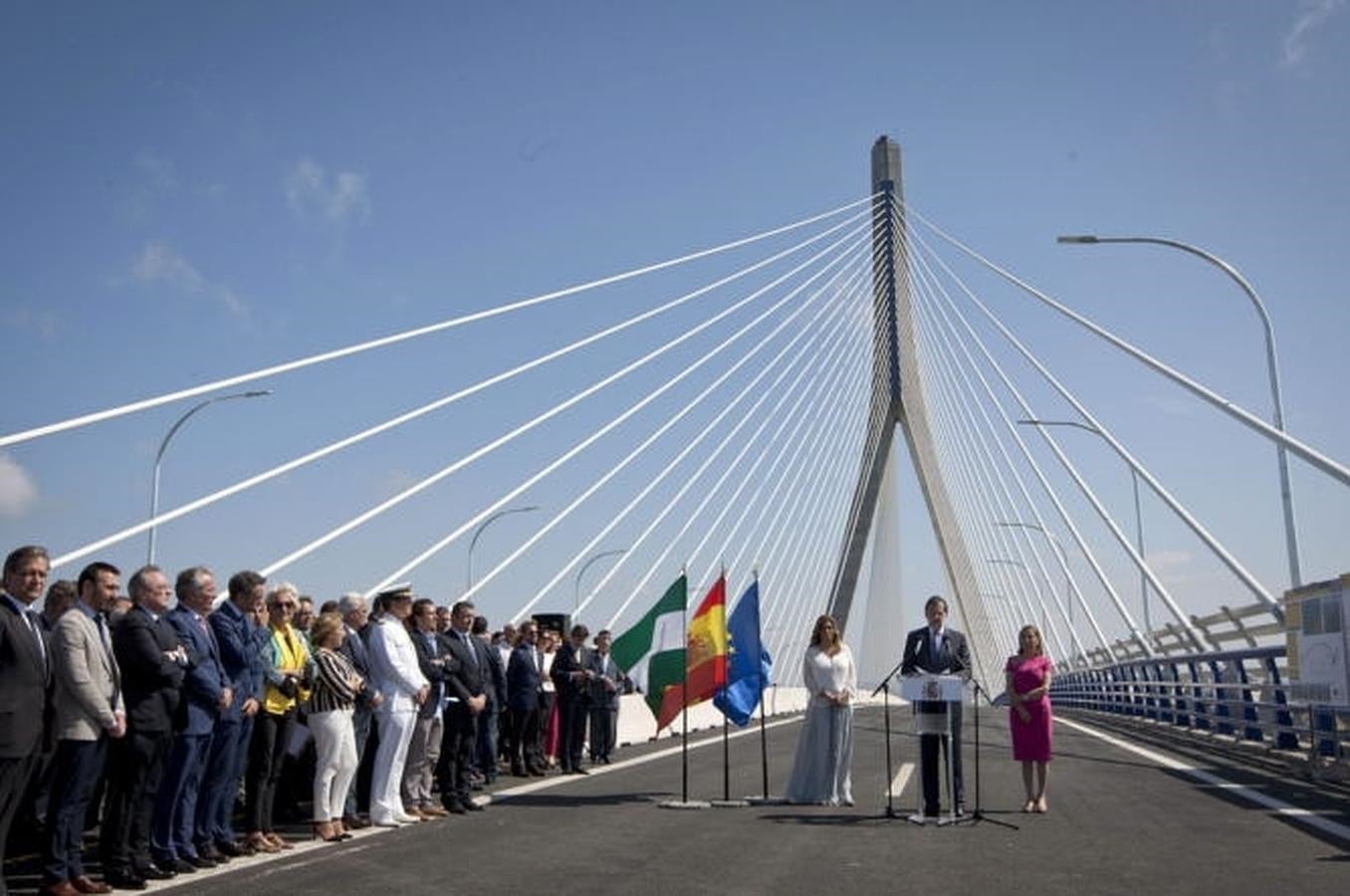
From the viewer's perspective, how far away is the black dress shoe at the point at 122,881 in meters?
7.57

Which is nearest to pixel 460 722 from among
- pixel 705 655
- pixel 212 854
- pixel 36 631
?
pixel 705 655

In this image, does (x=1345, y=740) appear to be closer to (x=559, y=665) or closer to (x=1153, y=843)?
(x=1153, y=843)

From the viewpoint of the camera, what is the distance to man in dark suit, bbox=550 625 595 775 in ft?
50.7

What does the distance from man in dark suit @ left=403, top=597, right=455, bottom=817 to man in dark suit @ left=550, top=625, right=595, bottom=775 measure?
12.0ft

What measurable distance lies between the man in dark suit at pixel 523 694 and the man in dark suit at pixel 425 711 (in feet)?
9.68

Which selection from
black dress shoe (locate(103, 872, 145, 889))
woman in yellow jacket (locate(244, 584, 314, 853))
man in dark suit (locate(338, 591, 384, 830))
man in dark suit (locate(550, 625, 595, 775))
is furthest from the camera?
man in dark suit (locate(550, 625, 595, 775))

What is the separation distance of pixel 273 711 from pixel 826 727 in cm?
468

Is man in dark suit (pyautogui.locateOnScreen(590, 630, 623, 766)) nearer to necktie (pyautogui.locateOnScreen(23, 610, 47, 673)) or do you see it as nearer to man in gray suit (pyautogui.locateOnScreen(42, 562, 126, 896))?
man in gray suit (pyautogui.locateOnScreen(42, 562, 126, 896))

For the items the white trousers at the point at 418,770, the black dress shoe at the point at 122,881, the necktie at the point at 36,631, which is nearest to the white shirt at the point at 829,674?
the white trousers at the point at 418,770

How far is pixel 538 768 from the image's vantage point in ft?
51.1

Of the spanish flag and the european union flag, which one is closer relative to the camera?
the spanish flag

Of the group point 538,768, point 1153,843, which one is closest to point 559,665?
point 538,768

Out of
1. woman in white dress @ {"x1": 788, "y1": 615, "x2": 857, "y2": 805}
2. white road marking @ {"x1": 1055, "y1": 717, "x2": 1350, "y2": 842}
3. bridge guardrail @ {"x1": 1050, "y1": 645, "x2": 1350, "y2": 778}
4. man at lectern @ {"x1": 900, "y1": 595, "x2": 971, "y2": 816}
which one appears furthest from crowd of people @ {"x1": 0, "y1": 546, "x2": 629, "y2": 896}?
bridge guardrail @ {"x1": 1050, "y1": 645, "x2": 1350, "y2": 778}

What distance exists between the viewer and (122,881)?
7.59m
